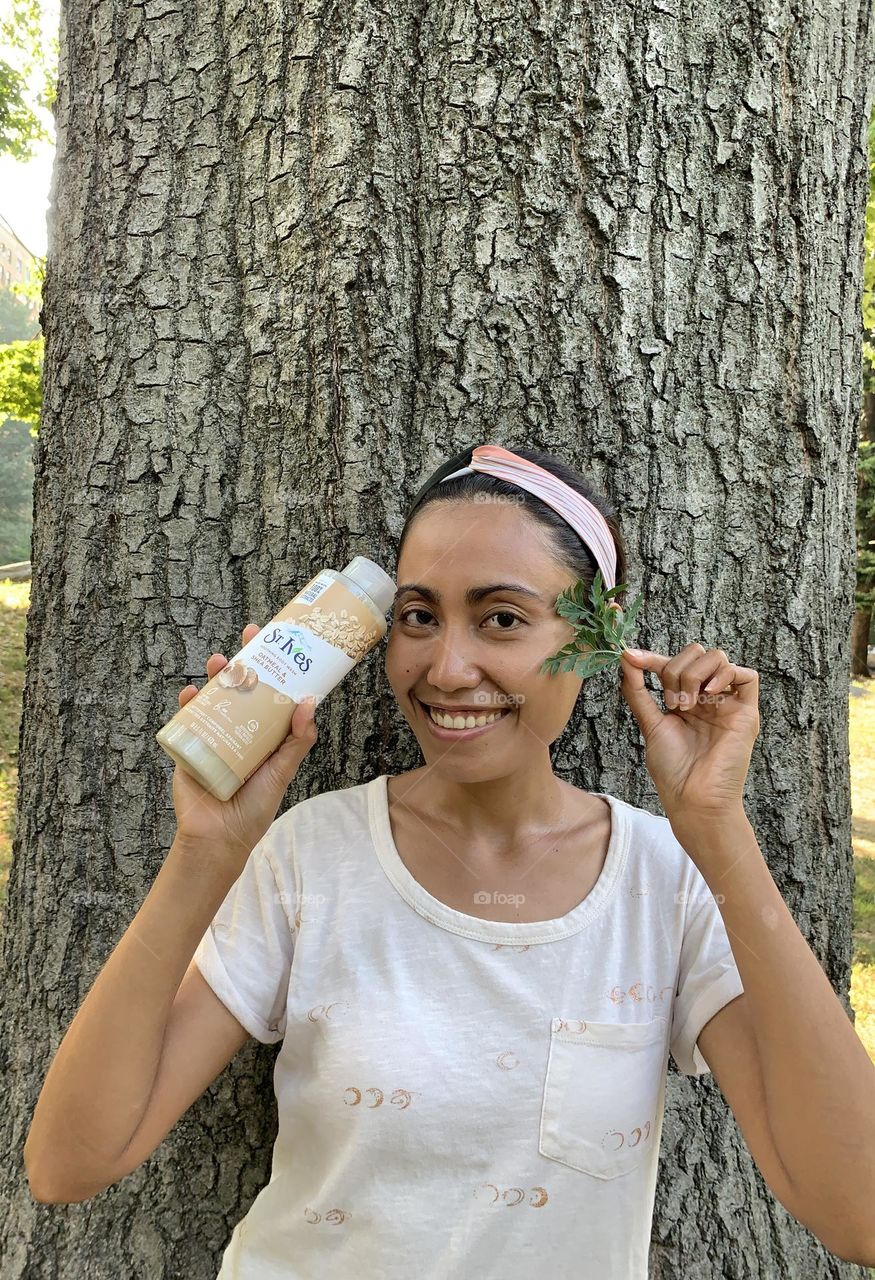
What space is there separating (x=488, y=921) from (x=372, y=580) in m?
0.69

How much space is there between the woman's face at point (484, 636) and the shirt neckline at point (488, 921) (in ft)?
0.69

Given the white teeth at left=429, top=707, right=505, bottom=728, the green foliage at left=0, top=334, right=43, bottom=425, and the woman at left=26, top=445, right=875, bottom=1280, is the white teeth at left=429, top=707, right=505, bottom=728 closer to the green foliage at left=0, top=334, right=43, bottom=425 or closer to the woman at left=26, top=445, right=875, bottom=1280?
the woman at left=26, top=445, right=875, bottom=1280

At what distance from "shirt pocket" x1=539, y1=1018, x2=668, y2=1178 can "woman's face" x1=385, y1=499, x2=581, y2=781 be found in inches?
20.3

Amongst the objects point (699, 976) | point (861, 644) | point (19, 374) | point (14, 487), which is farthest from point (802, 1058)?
point (14, 487)

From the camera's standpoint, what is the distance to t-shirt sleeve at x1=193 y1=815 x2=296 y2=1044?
1.66 m

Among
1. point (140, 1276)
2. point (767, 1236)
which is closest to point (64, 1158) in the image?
point (140, 1276)

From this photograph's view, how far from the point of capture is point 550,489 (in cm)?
181

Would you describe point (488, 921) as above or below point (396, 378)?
below

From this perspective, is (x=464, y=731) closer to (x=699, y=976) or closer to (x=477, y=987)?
(x=477, y=987)

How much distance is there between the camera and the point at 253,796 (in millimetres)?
1609

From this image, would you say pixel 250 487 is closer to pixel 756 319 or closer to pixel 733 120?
pixel 756 319

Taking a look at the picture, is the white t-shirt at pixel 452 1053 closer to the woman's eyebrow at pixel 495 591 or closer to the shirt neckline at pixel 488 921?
the shirt neckline at pixel 488 921

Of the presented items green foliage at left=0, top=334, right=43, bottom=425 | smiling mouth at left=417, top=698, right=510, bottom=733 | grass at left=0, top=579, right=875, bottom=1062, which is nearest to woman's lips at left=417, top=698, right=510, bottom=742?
smiling mouth at left=417, top=698, right=510, bottom=733

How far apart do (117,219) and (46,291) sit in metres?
0.36
